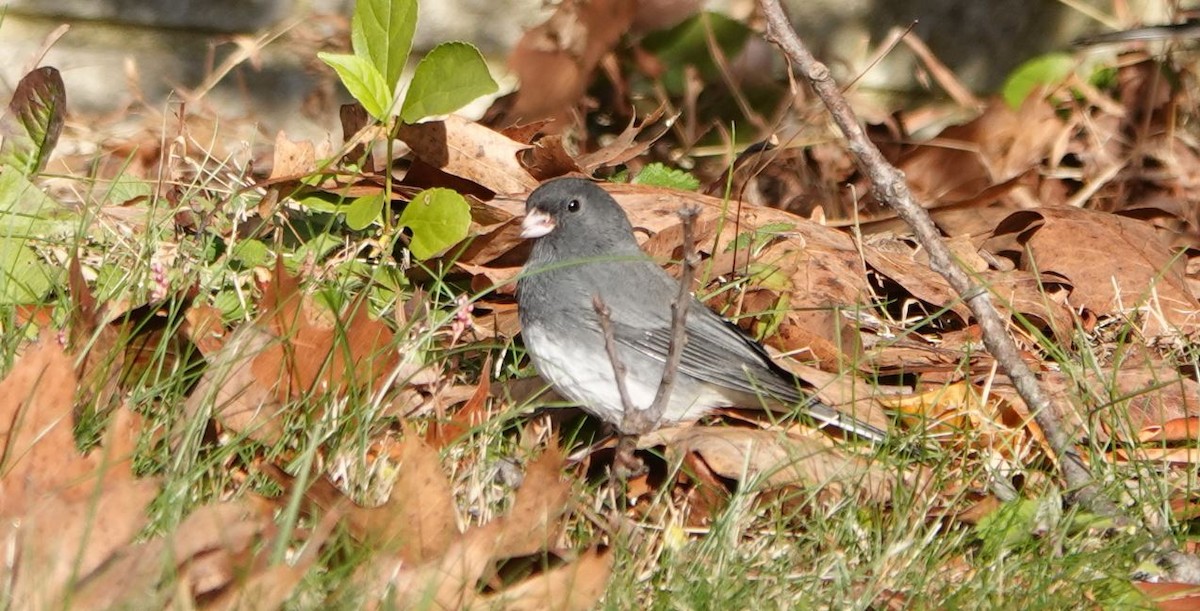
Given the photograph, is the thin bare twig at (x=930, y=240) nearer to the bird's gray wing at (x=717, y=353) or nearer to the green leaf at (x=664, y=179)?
the bird's gray wing at (x=717, y=353)

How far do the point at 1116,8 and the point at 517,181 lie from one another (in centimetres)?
166

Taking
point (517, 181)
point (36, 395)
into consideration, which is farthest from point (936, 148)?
point (36, 395)

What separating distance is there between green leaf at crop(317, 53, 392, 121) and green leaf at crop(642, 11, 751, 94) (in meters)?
0.96

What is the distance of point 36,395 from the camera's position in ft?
5.19

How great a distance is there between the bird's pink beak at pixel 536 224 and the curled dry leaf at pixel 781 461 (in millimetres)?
514

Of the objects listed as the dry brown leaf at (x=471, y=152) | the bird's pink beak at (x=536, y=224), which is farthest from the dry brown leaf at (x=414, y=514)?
the dry brown leaf at (x=471, y=152)

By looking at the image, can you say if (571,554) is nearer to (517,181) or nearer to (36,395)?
(36,395)

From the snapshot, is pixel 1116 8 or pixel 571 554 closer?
pixel 571 554

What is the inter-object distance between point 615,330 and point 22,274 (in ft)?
3.02

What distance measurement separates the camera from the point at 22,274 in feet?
7.03

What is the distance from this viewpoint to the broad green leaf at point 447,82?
2.24 meters

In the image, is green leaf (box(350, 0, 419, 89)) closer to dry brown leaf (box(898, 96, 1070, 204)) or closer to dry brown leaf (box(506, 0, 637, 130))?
dry brown leaf (box(506, 0, 637, 130))

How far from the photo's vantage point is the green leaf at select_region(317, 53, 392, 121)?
2.29 m

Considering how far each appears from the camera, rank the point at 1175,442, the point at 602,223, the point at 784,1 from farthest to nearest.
Answer: 1. the point at 784,1
2. the point at 602,223
3. the point at 1175,442
